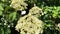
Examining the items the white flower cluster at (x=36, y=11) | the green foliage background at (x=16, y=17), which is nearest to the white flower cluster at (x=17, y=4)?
the green foliage background at (x=16, y=17)

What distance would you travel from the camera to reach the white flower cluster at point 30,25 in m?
3.00

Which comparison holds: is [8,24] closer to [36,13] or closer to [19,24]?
[19,24]

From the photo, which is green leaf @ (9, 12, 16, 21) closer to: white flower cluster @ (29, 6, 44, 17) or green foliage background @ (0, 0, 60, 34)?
green foliage background @ (0, 0, 60, 34)

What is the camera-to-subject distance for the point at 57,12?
3.29 metres

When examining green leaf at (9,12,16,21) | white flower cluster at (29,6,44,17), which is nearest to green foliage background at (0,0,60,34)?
green leaf at (9,12,16,21)

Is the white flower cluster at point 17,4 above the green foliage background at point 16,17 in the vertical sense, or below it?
above

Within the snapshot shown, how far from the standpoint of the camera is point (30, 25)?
3014 mm

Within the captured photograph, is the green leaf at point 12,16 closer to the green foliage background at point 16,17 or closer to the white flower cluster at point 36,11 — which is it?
the green foliage background at point 16,17

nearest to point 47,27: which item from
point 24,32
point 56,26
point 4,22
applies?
point 56,26

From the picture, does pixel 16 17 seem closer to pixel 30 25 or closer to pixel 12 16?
pixel 12 16

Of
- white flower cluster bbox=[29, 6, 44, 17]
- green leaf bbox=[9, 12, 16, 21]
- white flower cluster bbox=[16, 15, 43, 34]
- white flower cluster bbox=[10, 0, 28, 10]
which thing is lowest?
white flower cluster bbox=[16, 15, 43, 34]

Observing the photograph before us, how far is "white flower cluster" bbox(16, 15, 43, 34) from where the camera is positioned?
9.85 ft

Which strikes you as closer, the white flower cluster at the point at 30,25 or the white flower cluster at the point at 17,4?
the white flower cluster at the point at 30,25

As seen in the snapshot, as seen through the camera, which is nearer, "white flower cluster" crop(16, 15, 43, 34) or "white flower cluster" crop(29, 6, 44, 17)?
"white flower cluster" crop(16, 15, 43, 34)
